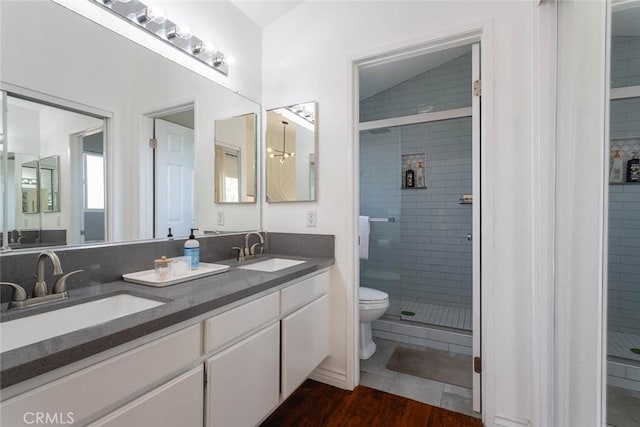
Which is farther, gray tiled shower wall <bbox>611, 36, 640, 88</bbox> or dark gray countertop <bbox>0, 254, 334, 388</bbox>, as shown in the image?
gray tiled shower wall <bbox>611, 36, 640, 88</bbox>

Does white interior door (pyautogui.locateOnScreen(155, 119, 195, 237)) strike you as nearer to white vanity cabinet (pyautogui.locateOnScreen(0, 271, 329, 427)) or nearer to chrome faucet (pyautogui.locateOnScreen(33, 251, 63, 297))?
chrome faucet (pyautogui.locateOnScreen(33, 251, 63, 297))

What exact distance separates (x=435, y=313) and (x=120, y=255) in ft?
8.90

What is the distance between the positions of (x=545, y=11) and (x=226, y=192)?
1.96 meters

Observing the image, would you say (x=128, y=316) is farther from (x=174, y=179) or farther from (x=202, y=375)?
(x=174, y=179)

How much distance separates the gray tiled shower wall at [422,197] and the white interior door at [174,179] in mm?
1949

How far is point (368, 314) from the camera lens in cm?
223

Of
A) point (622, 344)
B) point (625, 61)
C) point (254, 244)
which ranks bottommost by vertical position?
point (622, 344)

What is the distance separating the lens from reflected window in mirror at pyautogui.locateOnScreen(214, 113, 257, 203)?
6.46 feet

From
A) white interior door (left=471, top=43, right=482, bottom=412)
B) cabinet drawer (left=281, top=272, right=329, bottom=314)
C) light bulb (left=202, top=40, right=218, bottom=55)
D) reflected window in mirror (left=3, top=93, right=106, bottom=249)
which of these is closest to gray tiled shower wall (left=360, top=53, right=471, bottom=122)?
white interior door (left=471, top=43, right=482, bottom=412)

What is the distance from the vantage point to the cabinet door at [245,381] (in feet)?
3.50

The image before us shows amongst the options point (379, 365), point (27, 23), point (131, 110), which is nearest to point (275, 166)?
point (131, 110)

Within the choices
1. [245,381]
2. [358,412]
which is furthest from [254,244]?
[358,412]

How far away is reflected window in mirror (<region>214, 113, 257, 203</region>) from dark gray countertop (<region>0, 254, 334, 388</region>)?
25.9 inches

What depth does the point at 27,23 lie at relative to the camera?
1073 millimetres
